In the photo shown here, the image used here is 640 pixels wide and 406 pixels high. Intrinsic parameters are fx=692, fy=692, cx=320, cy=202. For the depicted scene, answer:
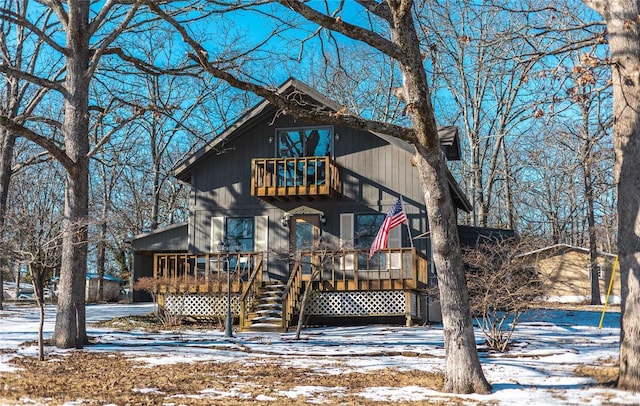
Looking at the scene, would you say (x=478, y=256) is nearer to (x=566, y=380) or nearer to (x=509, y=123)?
(x=566, y=380)

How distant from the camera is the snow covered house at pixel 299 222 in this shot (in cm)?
1986

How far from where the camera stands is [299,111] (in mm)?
8148

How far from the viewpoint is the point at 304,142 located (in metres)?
22.4

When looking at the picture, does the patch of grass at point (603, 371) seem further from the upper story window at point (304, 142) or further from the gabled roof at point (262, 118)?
the upper story window at point (304, 142)

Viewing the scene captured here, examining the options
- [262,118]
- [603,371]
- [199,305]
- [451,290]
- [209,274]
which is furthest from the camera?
[262,118]

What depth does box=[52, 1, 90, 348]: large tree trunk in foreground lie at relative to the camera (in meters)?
13.1

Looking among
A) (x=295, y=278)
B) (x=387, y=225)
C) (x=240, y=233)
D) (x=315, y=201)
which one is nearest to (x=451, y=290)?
(x=387, y=225)

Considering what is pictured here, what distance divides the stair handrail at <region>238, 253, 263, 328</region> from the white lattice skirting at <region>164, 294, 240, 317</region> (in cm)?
53

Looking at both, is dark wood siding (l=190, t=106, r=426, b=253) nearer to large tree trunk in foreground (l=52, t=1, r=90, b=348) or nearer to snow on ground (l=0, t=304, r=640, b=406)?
snow on ground (l=0, t=304, r=640, b=406)

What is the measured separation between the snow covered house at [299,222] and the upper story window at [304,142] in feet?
0.11

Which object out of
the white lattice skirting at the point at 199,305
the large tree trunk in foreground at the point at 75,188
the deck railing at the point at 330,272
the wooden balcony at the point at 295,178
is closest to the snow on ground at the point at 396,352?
the large tree trunk in foreground at the point at 75,188

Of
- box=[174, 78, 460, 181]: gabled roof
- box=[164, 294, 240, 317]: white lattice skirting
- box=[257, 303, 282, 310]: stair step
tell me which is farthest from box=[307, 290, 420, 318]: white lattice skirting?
box=[174, 78, 460, 181]: gabled roof

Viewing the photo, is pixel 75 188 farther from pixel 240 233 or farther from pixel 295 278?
pixel 240 233

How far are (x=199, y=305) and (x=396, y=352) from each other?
9.16 m
